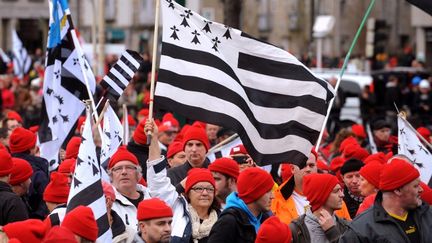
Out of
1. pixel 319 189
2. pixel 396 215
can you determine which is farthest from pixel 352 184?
A: pixel 396 215

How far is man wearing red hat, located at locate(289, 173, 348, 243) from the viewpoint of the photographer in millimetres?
9508

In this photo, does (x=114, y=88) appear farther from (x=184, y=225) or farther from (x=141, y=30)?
(x=141, y=30)

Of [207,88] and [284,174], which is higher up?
[207,88]

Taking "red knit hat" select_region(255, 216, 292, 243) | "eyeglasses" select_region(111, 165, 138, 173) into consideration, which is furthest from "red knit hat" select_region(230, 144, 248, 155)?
"red knit hat" select_region(255, 216, 292, 243)

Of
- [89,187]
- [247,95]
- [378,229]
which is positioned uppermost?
[247,95]

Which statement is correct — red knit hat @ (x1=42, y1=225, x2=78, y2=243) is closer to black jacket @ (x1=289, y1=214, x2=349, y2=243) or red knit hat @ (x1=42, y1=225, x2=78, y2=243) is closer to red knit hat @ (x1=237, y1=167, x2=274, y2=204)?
red knit hat @ (x1=237, y1=167, x2=274, y2=204)

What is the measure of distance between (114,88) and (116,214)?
8.92 feet

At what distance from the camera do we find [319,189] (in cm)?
956

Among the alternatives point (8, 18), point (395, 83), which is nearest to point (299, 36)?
point (8, 18)

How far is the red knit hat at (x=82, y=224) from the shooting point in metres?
8.24

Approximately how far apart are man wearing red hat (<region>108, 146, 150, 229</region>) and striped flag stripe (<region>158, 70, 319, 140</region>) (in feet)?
2.24

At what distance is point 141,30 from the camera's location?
57906 mm

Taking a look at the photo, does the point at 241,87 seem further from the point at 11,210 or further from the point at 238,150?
the point at 11,210

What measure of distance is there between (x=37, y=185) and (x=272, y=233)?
4.11 metres
